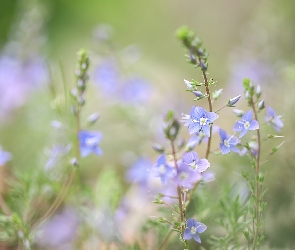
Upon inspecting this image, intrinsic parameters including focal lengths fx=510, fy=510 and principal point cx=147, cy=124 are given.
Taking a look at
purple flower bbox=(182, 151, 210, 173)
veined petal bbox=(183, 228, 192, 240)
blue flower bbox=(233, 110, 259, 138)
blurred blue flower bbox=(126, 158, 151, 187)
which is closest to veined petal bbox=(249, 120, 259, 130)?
blue flower bbox=(233, 110, 259, 138)

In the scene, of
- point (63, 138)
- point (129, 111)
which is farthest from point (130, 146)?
point (63, 138)

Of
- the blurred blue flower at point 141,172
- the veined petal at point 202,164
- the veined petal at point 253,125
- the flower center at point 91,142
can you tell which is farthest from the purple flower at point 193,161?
the blurred blue flower at point 141,172

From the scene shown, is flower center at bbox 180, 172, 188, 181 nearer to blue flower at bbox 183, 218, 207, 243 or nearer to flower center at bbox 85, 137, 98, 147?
blue flower at bbox 183, 218, 207, 243

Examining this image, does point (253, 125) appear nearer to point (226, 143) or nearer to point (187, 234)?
point (226, 143)

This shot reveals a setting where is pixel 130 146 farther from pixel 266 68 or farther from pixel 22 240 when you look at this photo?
pixel 22 240

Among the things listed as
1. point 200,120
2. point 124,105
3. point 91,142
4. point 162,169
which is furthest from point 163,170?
point 124,105

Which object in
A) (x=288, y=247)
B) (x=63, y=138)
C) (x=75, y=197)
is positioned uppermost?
(x=63, y=138)
